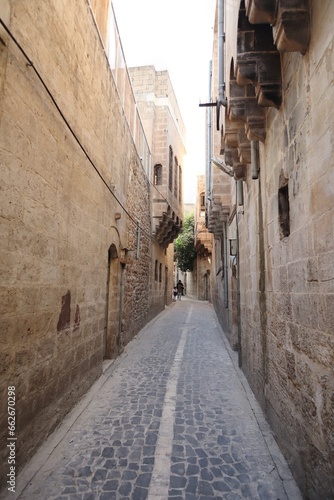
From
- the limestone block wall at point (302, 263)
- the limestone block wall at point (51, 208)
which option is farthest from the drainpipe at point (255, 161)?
the limestone block wall at point (51, 208)

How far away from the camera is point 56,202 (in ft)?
11.7

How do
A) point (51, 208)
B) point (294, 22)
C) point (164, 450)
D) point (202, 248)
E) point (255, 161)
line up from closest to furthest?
point (294, 22), point (164, 450), point (51, 208), point (255, 161), point (202, 248)

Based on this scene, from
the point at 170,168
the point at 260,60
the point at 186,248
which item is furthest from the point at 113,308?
the point at 186,248

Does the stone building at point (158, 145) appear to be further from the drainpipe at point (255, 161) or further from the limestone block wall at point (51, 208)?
the drainpipe at point (255, 161)

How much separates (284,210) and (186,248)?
2649 cm

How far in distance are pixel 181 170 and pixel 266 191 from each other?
14.3 meters

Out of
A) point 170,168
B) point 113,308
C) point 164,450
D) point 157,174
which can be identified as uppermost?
point 170,168

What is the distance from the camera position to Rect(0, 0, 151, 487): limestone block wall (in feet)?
8.56

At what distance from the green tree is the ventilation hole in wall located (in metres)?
25.7

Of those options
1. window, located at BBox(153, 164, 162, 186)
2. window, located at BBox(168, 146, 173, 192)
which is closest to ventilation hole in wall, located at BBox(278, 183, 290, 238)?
window, located at BBox(153, 164, 162, 186)

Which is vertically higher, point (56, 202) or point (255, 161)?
point (255, 161)

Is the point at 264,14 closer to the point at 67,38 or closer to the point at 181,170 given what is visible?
the point at 67,38

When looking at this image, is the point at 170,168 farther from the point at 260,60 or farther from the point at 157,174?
the point at 260,60

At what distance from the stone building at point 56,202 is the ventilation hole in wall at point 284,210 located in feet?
8.74
